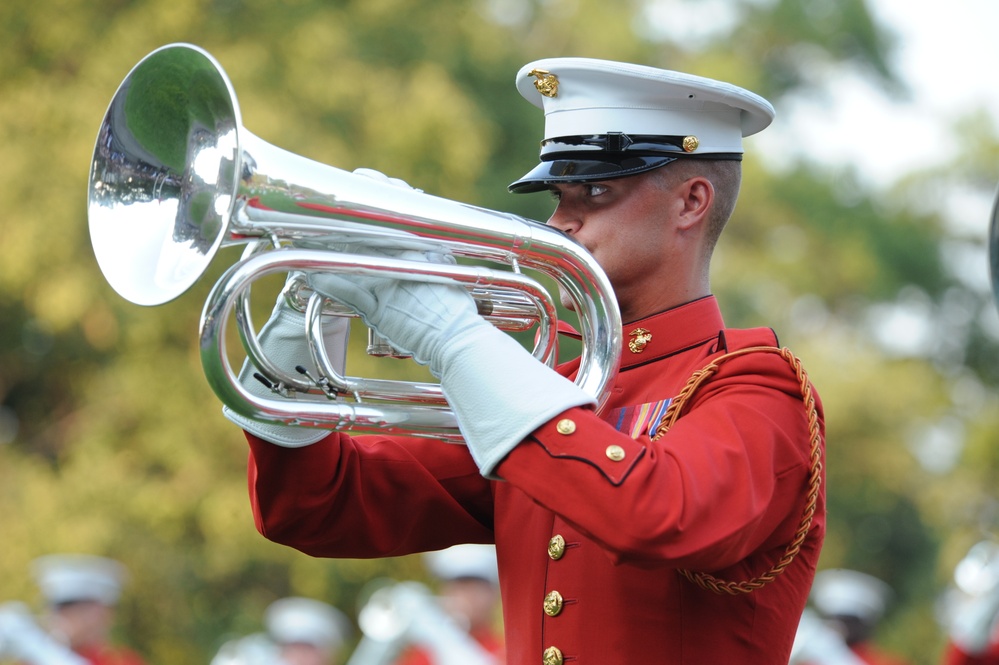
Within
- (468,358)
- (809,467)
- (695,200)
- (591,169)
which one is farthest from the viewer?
(695,200)

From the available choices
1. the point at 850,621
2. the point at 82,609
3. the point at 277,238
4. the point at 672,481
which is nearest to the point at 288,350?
the point at 277,238

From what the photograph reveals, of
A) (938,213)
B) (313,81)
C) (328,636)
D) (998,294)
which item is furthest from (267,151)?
(938,213)

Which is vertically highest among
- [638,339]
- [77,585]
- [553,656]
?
[638,339]

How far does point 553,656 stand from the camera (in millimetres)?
2881

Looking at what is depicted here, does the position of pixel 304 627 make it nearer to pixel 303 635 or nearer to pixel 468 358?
pixel 303 635

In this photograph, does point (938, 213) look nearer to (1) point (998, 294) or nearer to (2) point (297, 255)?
(1) point (998, 294)

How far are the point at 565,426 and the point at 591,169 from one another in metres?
0.73

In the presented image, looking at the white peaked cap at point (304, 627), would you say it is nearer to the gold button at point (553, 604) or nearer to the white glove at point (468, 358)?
the gold button at point (553, 604)

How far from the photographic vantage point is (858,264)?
2286cm

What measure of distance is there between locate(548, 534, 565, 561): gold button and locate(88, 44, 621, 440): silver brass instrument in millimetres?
315

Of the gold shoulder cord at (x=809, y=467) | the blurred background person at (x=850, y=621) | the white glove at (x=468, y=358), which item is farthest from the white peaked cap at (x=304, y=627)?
the white glove at (x=468, y=358)

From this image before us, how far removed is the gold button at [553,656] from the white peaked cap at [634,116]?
3.11 ft

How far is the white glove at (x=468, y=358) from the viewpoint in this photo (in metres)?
2.54

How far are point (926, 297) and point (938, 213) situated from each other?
157 centimetres
